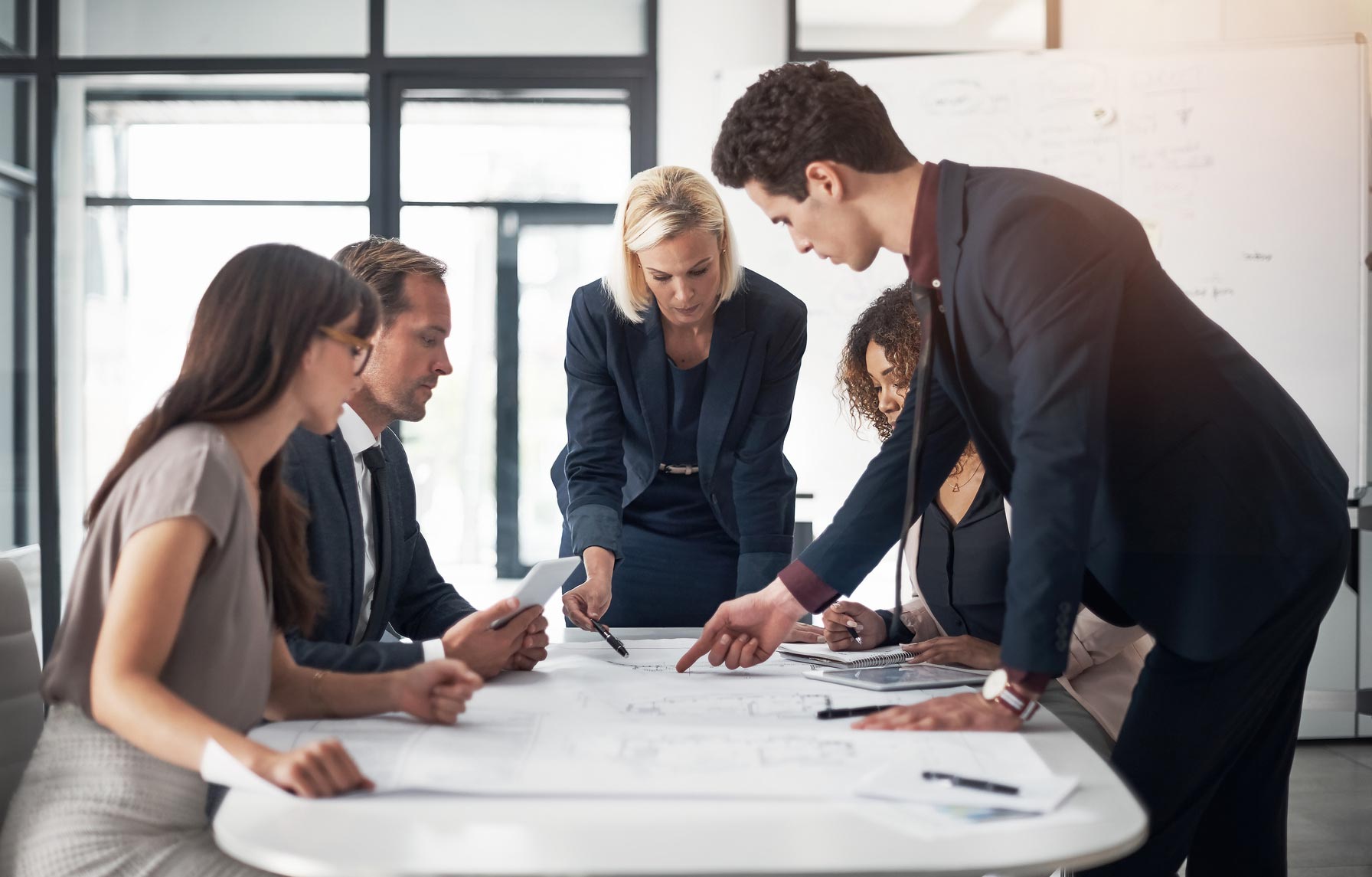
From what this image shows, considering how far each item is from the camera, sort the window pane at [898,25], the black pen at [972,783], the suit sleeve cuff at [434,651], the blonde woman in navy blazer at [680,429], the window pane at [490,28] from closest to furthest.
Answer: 1. the black pen at [972,783]
2. the suit sleeve cuff at [434,651]
3. the blonde woman in navy blazer at [680,429]
4. the window pane at [898,25]
5. the window pane at [490,28]

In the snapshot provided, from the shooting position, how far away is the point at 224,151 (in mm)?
4078

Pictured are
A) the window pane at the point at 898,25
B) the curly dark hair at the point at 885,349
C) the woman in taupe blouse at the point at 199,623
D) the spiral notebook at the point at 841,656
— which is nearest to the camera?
the woman in taupe blouse at the point at 199,623

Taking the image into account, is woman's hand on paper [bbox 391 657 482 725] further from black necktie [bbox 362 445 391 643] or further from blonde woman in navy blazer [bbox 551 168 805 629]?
blonde woman in navy blazer [bbox 551 168 805 629]

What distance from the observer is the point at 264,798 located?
0.89 meters

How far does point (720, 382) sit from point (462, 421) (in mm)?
2086

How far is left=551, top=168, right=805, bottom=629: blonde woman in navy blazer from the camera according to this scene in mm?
2141

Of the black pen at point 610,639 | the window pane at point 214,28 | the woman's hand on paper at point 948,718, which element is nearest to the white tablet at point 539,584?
the black pen at point 610,639

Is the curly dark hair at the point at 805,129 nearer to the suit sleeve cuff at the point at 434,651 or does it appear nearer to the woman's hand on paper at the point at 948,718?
the woman's hand on paper at the point at 948,718

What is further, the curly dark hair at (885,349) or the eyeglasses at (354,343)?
the curly dark hair at (885,349)

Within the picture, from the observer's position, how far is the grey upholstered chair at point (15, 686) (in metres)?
1.33

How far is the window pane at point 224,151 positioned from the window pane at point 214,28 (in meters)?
0.19

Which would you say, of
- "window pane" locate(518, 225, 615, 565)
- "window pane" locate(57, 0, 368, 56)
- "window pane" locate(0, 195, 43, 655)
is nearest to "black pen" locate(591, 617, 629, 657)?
"window pane" locate(518, 225, 615, 565)

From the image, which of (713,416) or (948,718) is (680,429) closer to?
(713,416)

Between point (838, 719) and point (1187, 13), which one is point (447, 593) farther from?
point (1187, 13)
